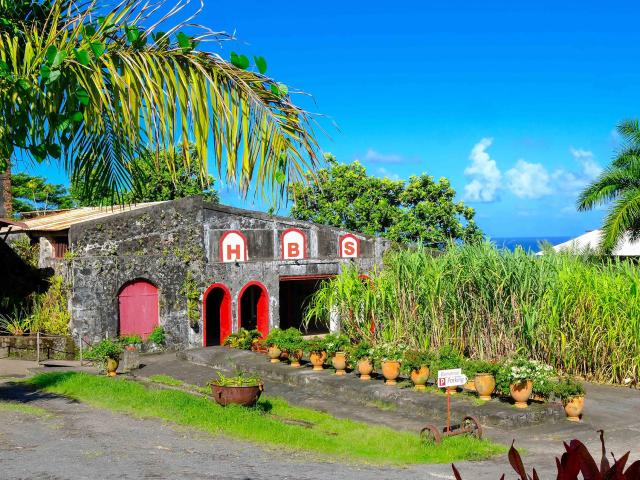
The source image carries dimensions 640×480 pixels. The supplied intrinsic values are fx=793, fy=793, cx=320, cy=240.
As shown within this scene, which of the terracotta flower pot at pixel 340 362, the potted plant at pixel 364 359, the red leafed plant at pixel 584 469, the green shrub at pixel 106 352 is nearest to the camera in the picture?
the red leafed plant at pixel 584 469

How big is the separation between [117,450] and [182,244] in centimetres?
1220

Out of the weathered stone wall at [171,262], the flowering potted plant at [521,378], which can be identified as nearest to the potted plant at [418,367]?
the flowering potted plant at [521,378]

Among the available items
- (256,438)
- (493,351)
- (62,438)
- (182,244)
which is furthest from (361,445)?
(182,244)

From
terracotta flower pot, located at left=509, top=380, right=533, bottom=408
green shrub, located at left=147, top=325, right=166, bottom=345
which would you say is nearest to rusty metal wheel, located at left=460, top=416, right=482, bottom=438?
terracotta flower pot, located at left=509, top=380, right=533, bottom=408

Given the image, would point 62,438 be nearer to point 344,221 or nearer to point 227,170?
point 227,170

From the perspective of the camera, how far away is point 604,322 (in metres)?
15.9

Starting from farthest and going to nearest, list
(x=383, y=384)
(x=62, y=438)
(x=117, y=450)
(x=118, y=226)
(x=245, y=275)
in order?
(x=245, y=275) → (x=118, y=226) → (x=383, y=384) → (x=62, y=438) → (x=117, y=450)

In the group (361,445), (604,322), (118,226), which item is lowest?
(361,445)

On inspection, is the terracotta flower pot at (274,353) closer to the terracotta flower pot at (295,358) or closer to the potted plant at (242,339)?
the terracotta flower pot at (295,358)

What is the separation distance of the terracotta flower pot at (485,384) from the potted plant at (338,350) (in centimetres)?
377

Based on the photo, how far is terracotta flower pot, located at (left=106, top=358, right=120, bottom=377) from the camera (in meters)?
17.6

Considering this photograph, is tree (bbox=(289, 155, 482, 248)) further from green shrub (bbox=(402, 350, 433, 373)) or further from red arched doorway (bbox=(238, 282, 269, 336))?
green shrub (bbox=(402, 350, 433, 373))

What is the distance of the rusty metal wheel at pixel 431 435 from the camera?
1103 centimetres

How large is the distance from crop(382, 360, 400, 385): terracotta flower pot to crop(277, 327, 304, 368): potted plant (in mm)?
2658
